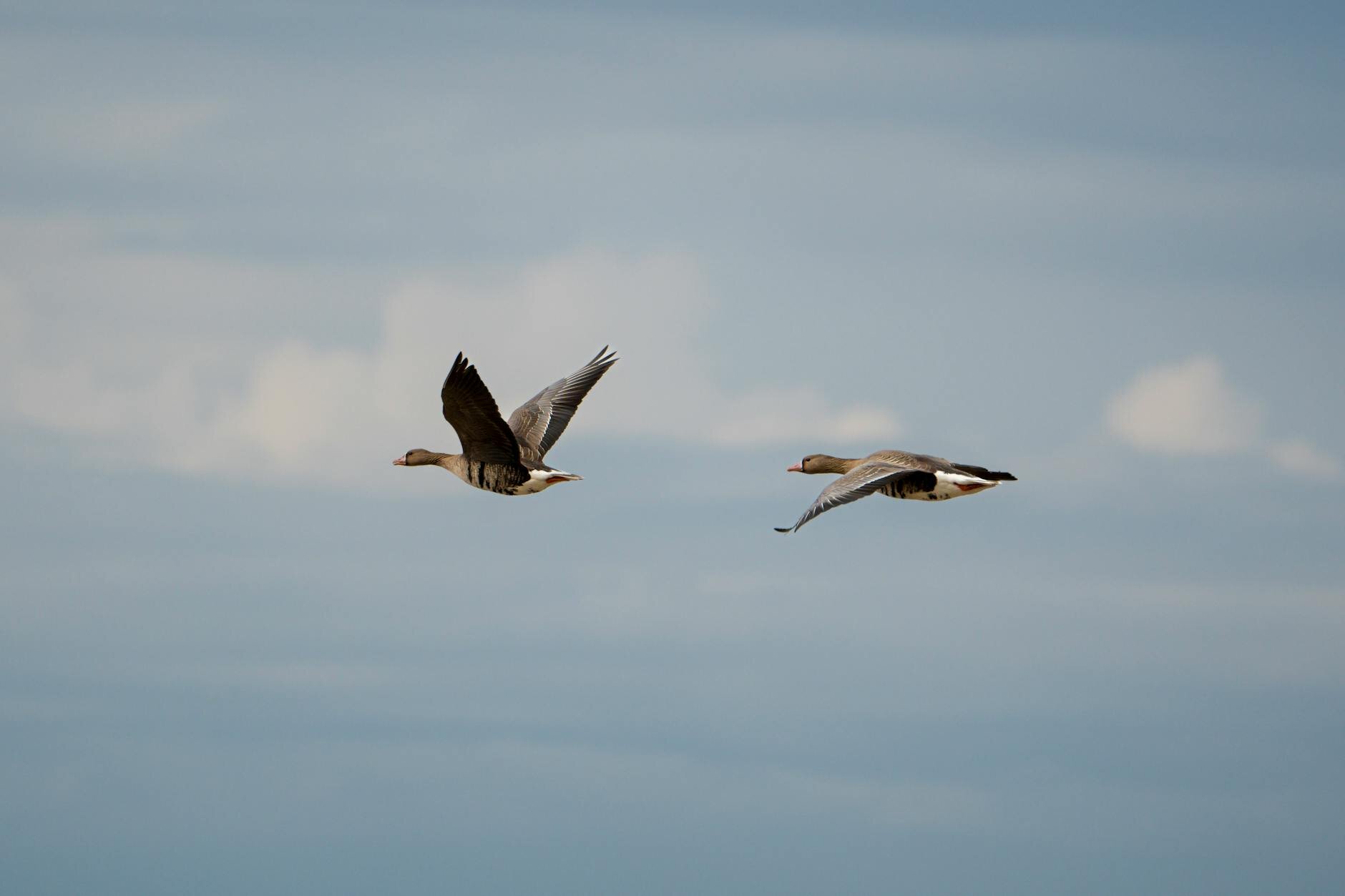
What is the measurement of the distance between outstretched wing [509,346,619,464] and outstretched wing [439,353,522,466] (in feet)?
3.08

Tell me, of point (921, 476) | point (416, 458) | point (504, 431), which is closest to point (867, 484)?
point (921, 476)

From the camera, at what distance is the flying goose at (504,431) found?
23688 millimetres

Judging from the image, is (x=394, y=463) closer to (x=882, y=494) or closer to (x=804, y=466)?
(x=804, y=466)

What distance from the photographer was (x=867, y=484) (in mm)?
23641

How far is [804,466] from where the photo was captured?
1179 inches

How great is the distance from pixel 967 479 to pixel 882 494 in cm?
134

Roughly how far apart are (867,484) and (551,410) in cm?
715

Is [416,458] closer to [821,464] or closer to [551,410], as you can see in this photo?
[551,410]

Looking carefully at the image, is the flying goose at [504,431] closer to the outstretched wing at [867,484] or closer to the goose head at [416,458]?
the goose head at [416,458]

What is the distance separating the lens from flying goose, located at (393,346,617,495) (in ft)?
77.7

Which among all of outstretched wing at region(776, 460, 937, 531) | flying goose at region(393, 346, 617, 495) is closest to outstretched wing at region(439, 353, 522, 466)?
flying goose at region(393, 346, 617, 495)

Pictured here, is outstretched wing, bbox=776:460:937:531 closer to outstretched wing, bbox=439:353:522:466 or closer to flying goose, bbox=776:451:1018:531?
flying goose, bbox=776:451:1018:531

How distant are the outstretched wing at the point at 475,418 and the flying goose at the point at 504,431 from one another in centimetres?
1

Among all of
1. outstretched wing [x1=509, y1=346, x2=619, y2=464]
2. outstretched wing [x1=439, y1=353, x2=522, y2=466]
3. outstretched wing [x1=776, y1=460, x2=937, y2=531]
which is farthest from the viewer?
outstretched wing [x1=509, y1=346, x2=619, y2=464]
